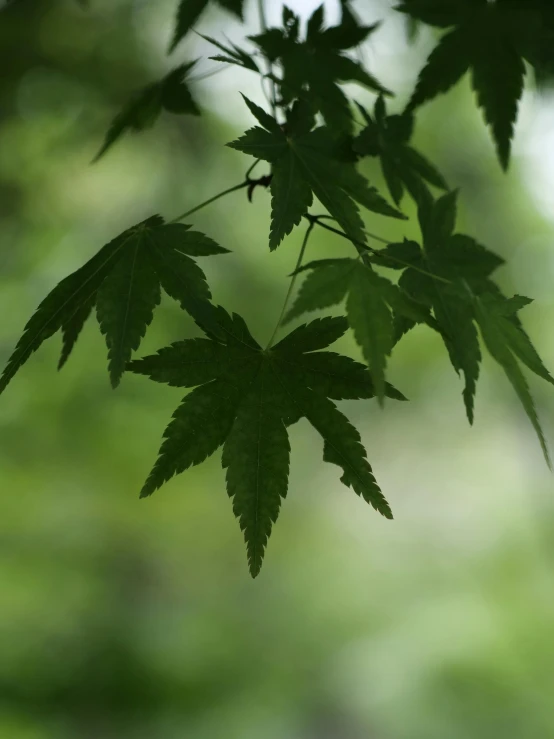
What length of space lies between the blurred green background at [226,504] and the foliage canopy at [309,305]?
221cm

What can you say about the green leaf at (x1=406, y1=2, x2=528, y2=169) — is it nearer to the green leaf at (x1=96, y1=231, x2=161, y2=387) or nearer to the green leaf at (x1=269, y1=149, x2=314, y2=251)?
the green leaf at (x1=269, y1=149, x2=314, y2=251)

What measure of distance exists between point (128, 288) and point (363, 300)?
0.23 meters

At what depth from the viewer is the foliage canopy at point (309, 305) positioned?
1.99ft

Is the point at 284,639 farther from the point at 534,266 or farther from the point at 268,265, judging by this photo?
the point at 534,266

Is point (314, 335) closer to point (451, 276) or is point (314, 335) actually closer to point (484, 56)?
point (451, 276)

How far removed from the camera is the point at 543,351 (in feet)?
11.9

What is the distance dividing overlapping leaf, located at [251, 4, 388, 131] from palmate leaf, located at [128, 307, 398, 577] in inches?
13.2

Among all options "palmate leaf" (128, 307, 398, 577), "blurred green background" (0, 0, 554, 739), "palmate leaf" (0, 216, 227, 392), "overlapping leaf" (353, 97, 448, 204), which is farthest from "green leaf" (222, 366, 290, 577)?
"blurred green background" (0, 0, 554, 739)

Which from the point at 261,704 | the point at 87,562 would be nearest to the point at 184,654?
the point at 261,704

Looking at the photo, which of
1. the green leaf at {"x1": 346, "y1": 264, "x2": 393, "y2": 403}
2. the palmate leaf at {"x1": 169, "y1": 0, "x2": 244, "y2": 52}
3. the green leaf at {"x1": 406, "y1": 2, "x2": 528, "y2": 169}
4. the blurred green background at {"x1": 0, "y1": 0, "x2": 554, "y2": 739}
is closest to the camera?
the green leaf at {"x1": 346, "y1": 264, "x2": 393, "y2": 403}

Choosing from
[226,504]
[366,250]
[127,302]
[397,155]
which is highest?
[397,155]

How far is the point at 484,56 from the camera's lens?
32.3 inches

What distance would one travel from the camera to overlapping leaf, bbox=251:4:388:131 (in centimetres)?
83

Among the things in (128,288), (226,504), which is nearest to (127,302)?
(128,288)
